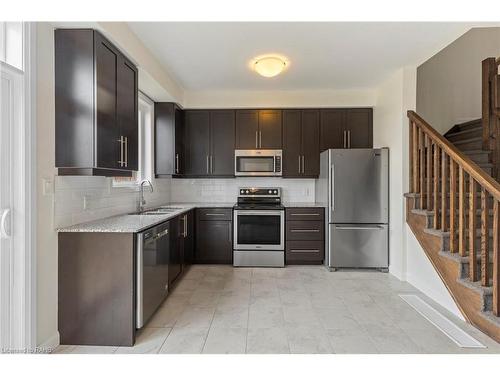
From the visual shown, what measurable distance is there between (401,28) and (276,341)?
2914 mm

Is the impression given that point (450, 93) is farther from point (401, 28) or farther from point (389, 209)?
point (401, 28)

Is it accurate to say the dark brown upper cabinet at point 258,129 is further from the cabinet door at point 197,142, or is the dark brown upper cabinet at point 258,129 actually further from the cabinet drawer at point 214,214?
the cabinet drawer at point 214,214

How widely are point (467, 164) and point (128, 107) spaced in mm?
3036

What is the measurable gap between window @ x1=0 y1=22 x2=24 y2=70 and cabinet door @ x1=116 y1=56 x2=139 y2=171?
0.70 m

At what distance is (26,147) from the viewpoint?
74.0 inches

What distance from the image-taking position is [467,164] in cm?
254

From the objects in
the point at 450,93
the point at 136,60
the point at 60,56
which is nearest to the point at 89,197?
the point at 60,56

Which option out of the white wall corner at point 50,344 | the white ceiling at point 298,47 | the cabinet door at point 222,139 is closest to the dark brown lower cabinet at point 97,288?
the white wall corner at point 50,344

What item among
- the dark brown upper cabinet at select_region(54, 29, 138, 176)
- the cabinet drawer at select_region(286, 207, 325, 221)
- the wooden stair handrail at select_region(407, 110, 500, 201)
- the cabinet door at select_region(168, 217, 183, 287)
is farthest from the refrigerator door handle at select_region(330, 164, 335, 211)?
the dark brown upper cabinet at select_region(54, 29, 138, 176)

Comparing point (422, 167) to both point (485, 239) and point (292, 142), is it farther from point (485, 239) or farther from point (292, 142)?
point (292, 142)

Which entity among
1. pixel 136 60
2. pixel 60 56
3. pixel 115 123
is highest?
pixel 136 60

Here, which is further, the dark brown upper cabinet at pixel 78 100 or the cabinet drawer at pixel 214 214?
the cabinet drawer at pixel 214 214

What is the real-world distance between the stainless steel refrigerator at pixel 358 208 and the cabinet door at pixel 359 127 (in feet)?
1.99

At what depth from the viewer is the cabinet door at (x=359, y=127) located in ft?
15.0
